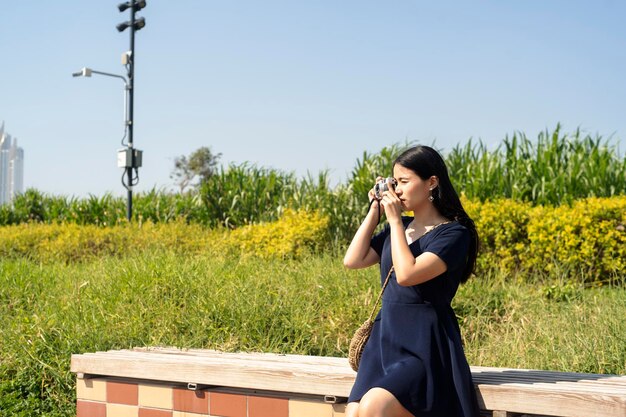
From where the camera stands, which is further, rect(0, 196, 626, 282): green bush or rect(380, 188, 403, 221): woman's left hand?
rect(0, 196, 626, 282): green bush

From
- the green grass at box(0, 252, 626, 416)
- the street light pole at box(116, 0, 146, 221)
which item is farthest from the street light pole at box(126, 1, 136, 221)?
the green grass at box(0, 252, 626, 416)

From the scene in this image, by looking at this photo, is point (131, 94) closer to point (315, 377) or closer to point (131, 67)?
point (131, 67)

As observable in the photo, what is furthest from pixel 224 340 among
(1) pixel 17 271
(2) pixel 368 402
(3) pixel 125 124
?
(3) pixel 125 124

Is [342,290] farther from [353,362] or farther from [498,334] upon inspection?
[353,362]

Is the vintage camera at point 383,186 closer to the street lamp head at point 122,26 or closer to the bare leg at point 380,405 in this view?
the bare leg at point 380,405

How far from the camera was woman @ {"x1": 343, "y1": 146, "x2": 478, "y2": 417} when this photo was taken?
9.95ft

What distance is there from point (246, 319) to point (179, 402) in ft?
5.36

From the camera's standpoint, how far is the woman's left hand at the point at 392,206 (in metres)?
3.24

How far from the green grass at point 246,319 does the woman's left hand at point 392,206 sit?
8.03 feet

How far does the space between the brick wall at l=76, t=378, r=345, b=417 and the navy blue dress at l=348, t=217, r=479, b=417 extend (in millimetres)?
551

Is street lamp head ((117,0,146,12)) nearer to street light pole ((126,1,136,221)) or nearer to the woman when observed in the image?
street light pole ((126,1,136,221))

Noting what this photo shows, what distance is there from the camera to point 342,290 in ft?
21.6

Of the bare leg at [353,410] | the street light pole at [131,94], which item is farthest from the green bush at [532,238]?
the street light pole at [131,94]

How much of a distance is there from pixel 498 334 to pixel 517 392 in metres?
3.39
